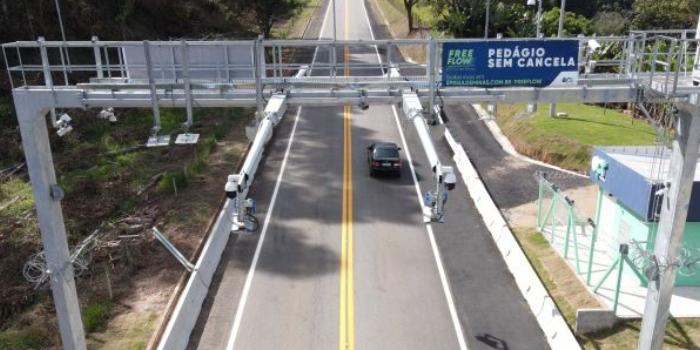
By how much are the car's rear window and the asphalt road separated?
1.17 metres

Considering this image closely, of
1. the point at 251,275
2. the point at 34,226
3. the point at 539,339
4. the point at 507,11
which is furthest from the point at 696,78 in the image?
the point at 507,11

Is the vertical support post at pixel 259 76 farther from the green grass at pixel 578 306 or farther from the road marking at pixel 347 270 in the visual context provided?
the green grass at pixel 578 306

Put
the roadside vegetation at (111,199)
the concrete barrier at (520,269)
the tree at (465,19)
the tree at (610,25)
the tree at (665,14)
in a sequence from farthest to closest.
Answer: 1. the tree at (610,25)
2. the tree at (465,19)
3. the tree at (665,14)
4. the roadside vegetation at (111,199)
5. the concrete barrier at (520,269)

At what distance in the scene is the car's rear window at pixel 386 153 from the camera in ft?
90.0

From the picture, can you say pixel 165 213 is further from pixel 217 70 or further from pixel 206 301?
pixel 217 70

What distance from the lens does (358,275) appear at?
1914 cm

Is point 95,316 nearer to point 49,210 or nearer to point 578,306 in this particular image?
point 49,210

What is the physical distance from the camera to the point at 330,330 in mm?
16219

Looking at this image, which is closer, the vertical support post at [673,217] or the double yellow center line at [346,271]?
the vertical support post at [673,217]

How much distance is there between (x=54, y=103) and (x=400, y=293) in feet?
36.4

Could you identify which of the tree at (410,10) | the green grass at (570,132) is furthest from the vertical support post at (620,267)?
the tree at (410,10)

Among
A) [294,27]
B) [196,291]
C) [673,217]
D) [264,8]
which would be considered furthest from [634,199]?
[294,27]

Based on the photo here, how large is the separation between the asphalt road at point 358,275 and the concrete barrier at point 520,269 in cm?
29

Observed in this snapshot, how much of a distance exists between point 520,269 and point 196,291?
33.6ft
